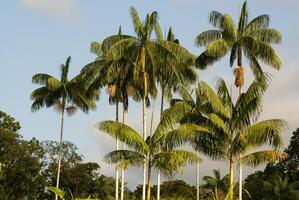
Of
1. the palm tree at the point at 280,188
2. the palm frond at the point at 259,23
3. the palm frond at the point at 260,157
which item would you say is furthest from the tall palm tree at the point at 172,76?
the palm tree at the point at 280,188

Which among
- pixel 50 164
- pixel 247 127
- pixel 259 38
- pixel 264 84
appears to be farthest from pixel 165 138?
pixel 50 164

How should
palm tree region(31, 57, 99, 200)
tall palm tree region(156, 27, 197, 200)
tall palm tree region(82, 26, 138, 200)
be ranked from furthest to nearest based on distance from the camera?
palm tree region(31, 57, 99, 200)
tall palm tree region(82, 26, 138, 200)
tall palm tree region(156, 27, 197, 200)

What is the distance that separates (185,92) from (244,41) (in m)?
4.56

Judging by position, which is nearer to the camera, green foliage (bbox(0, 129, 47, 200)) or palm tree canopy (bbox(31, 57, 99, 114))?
palm tree canopy (bbox(31, 57, 99, 114))

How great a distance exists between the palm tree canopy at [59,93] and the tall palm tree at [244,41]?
20.8 m

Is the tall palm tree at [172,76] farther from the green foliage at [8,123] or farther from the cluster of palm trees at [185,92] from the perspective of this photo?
the green foliage at [8,123]

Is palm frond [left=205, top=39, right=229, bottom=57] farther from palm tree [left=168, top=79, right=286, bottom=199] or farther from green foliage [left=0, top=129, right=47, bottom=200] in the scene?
green foliage [left=0, top=129, right=47, bottom=200]

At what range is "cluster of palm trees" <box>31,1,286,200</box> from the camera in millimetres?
27891

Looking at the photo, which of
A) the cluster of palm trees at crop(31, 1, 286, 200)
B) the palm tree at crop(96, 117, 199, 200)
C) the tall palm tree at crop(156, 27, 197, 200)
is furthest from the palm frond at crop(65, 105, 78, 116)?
the palm tree at crop(96, 117, 199, 200)

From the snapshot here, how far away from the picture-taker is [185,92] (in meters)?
34.6

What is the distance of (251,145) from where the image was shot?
90.2ft

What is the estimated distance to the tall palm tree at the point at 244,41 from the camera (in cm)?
3388

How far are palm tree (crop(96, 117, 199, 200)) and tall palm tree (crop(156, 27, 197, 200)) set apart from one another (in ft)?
17.9

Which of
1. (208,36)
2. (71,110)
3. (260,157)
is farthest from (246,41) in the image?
(71,110)
